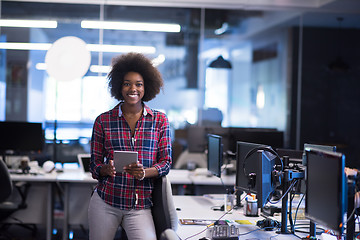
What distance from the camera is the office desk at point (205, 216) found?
2.63 m

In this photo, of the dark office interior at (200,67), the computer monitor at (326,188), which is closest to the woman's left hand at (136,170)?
the computer monitor at (326,188)

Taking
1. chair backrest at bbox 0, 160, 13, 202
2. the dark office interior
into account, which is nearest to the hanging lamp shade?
the dark office interior

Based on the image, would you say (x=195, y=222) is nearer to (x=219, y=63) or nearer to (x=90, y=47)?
(x=219, y=63)

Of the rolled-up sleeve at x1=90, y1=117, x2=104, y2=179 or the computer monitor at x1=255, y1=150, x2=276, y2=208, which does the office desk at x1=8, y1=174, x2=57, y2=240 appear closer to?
the rolled-up sleeve at x1=90, y1=117, x2=104, y2=179

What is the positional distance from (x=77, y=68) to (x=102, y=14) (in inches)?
47.9

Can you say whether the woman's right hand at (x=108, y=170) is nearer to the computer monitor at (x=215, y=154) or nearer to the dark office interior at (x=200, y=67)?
the computer monitor at (x=215, y=154)

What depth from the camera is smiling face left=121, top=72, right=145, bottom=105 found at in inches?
109

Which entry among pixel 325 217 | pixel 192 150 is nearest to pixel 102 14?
pixel 192 150

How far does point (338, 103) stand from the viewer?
25.6 ft

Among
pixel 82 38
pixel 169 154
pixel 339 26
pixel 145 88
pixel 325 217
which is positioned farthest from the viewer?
pixel 339 26

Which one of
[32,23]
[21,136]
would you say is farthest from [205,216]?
[32,23]

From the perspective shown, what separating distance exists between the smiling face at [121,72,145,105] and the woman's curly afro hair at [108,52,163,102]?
3.5 inches

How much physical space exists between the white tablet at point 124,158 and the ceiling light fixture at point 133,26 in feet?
15.1

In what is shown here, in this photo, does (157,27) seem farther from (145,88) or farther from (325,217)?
(325,217)
